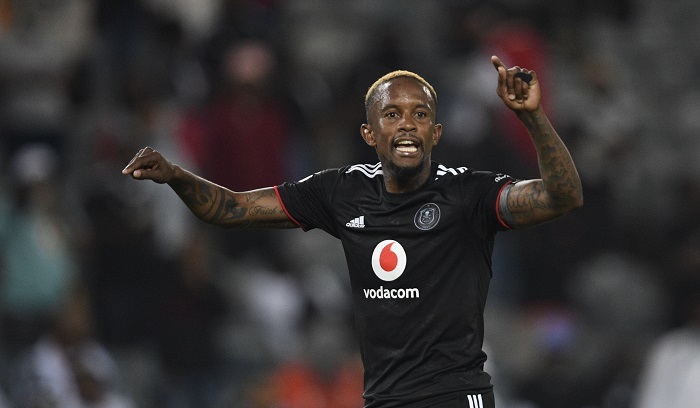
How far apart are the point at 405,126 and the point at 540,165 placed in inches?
26.5

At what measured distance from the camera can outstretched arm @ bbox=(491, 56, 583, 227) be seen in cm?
555

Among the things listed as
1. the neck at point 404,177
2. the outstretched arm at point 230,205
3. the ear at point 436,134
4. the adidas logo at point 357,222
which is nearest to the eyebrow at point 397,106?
the ear at point 436,134

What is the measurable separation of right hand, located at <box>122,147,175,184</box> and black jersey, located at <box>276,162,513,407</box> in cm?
91

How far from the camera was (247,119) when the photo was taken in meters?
12.1

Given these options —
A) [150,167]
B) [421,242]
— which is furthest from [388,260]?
[150,167]

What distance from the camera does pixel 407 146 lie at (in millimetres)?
6117

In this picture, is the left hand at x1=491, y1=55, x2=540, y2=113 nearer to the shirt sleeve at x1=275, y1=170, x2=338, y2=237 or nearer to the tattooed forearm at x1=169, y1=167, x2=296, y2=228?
the shirt sleeve at x1=275, y1=170, x2=338, y2=237

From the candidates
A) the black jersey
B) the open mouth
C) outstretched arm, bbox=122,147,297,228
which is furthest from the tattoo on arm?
the open mouth

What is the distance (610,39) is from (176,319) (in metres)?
6.62

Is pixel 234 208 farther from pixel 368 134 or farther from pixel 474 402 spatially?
pixel 474 402

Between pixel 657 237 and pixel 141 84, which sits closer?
pixel 141 84

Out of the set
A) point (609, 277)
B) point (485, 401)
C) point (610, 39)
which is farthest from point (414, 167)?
point (610, 39)

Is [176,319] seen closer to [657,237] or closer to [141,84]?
[141,84]

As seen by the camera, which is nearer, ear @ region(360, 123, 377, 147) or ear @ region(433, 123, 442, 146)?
ear @ region(433, 123, 442, 146)
